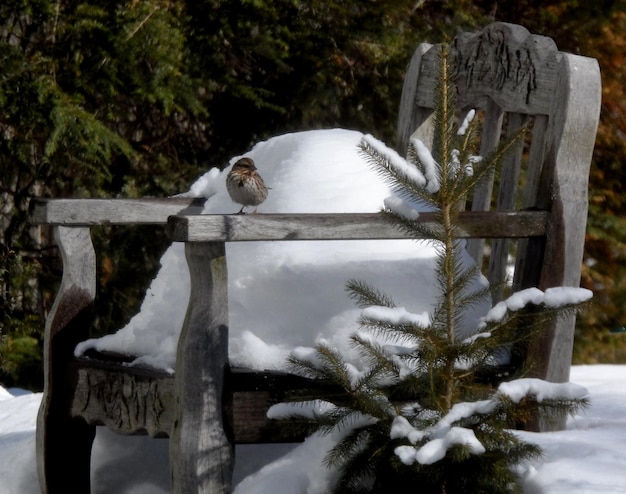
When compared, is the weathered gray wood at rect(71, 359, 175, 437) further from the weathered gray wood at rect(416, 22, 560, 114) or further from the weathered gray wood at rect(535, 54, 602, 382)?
the weathered gray wood at rect(416, 22, 560, 114)

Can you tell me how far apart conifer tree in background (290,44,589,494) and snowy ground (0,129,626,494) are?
0.15 metres

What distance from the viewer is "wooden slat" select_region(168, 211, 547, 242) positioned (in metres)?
2.28

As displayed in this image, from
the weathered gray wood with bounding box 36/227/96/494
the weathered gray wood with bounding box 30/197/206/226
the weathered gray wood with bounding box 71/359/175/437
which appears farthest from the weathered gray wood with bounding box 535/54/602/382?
the weathered gray wood with bounding box 36/227/96/494

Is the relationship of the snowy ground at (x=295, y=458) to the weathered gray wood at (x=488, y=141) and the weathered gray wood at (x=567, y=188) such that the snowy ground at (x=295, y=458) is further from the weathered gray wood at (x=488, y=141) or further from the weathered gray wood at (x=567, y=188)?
the weathered gray wood at (x=488, y=141)

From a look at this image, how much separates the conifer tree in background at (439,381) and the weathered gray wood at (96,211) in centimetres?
105

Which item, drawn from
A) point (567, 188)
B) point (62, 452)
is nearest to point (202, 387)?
point (62, 452)

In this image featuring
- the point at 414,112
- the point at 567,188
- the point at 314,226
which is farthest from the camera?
the point at 414,112

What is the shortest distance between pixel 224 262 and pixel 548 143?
0.98 metres

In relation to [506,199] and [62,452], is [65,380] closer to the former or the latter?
[62,452]

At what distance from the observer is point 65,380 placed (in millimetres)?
2939

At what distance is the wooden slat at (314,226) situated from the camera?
228cm

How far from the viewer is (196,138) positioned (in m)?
6.11

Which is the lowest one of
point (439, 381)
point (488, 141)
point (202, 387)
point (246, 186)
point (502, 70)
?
point (202, 387)

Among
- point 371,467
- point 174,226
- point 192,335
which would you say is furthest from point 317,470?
point 174,226
